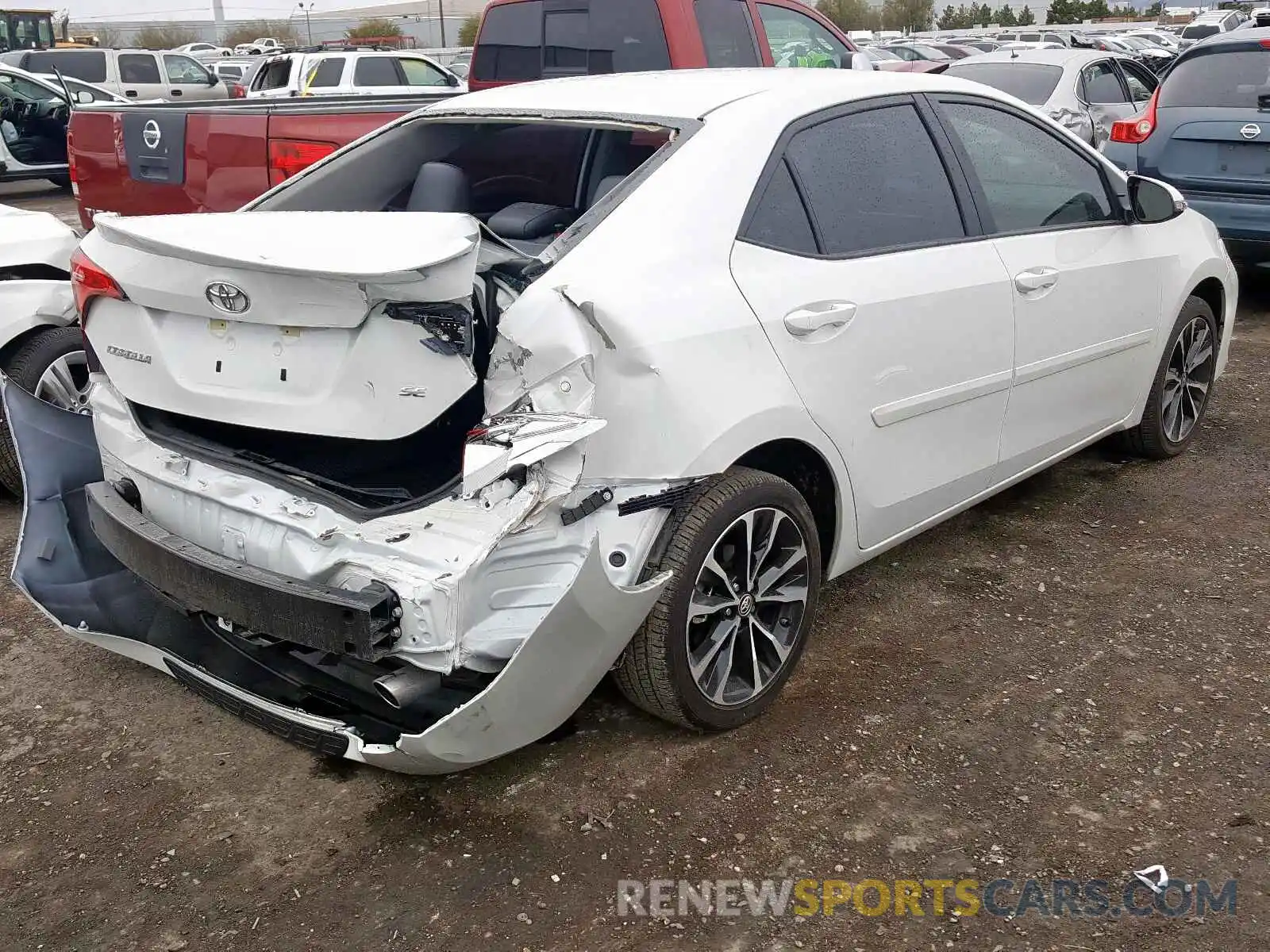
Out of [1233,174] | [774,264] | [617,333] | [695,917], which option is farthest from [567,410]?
[1233,174]

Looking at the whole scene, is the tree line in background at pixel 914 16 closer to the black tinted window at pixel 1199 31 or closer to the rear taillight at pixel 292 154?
the black tinted window at pixel 1199 31

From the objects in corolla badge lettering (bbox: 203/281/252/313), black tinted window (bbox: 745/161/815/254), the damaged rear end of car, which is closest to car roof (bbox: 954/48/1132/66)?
black tinted window (bbox: 745/161/815/254)

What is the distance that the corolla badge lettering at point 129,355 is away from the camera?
288cm

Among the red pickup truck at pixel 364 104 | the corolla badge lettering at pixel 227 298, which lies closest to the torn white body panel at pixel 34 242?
the red pickup truck at pixel 364 104

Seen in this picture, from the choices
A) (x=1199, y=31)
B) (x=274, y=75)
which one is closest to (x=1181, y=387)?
(x=274, y=75)

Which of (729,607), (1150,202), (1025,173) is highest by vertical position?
(1025,173)

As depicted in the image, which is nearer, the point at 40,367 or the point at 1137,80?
the point at 40,367

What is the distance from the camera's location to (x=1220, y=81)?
731cm

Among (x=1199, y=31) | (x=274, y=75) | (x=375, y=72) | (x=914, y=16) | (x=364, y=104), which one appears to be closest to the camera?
(x=364, y=104)

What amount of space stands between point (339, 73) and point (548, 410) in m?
14.9

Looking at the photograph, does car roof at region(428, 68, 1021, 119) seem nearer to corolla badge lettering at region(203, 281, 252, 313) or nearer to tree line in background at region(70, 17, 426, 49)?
corolla badge lettering at region(203, 281, 252, 313)

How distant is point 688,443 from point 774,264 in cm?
60

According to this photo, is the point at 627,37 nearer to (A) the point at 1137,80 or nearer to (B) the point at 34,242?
(B) the point at 34,242

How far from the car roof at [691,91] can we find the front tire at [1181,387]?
1.59 metres
